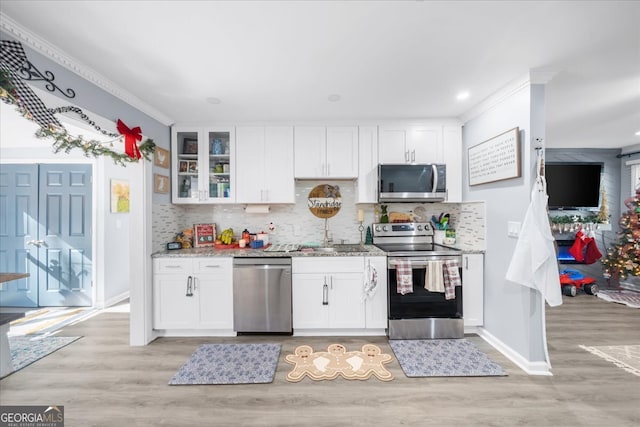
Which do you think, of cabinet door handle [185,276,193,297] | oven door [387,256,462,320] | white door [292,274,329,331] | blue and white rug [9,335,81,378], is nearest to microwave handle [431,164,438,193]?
oven door [387,256,462,320]

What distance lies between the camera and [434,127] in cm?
320

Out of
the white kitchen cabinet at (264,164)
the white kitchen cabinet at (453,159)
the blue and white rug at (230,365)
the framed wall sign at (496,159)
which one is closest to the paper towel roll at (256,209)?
the white kitchen cabinet at (264,164)

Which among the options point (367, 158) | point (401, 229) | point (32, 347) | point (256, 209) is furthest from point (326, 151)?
point (32, 347)

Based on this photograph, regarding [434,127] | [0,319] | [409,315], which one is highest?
[434,127]

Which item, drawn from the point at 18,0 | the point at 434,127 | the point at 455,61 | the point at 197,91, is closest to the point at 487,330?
the point at 434,127

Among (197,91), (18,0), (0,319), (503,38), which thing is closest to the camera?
(18,0)

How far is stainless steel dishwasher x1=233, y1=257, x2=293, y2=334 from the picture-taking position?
9.30 ft

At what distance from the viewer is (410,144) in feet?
10.5

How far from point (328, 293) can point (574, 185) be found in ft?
16.2

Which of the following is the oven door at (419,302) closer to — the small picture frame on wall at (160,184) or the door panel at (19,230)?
the small picture frame on wall at (160,184)

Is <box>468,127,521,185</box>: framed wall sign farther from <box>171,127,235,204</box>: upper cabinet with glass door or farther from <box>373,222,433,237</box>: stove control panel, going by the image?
<box>171,127,235,204</box>: upper cabinet with glass door

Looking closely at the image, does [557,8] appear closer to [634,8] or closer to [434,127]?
[634,8]

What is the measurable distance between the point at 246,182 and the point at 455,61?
95.9 inches

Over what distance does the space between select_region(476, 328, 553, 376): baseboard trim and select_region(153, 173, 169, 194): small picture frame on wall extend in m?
3.94
